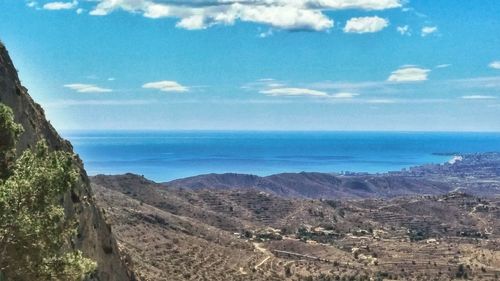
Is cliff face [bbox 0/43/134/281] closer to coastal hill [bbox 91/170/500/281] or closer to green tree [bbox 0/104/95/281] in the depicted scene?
green tree [bbox 0/104/95/281]

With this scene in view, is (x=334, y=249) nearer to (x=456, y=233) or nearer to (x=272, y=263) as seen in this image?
(x=272, y=263)

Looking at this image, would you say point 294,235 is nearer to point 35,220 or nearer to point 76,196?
point 76,196

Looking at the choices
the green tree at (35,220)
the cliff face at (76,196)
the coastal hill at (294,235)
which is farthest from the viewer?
the coastal hill at (294,235)

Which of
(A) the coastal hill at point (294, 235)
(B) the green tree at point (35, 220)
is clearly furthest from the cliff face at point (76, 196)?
(A) the coastal hill at point (294, 235)

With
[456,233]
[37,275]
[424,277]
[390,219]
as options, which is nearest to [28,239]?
[37,275]

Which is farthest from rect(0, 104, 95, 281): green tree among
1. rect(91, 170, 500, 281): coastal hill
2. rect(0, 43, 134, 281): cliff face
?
rect(91, 170, 500, 281): coastal hill

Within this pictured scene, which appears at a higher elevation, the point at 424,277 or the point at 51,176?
the point at 51,176

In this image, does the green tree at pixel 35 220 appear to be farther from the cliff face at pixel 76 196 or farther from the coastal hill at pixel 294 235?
the coastal hill at pixel 294 235
